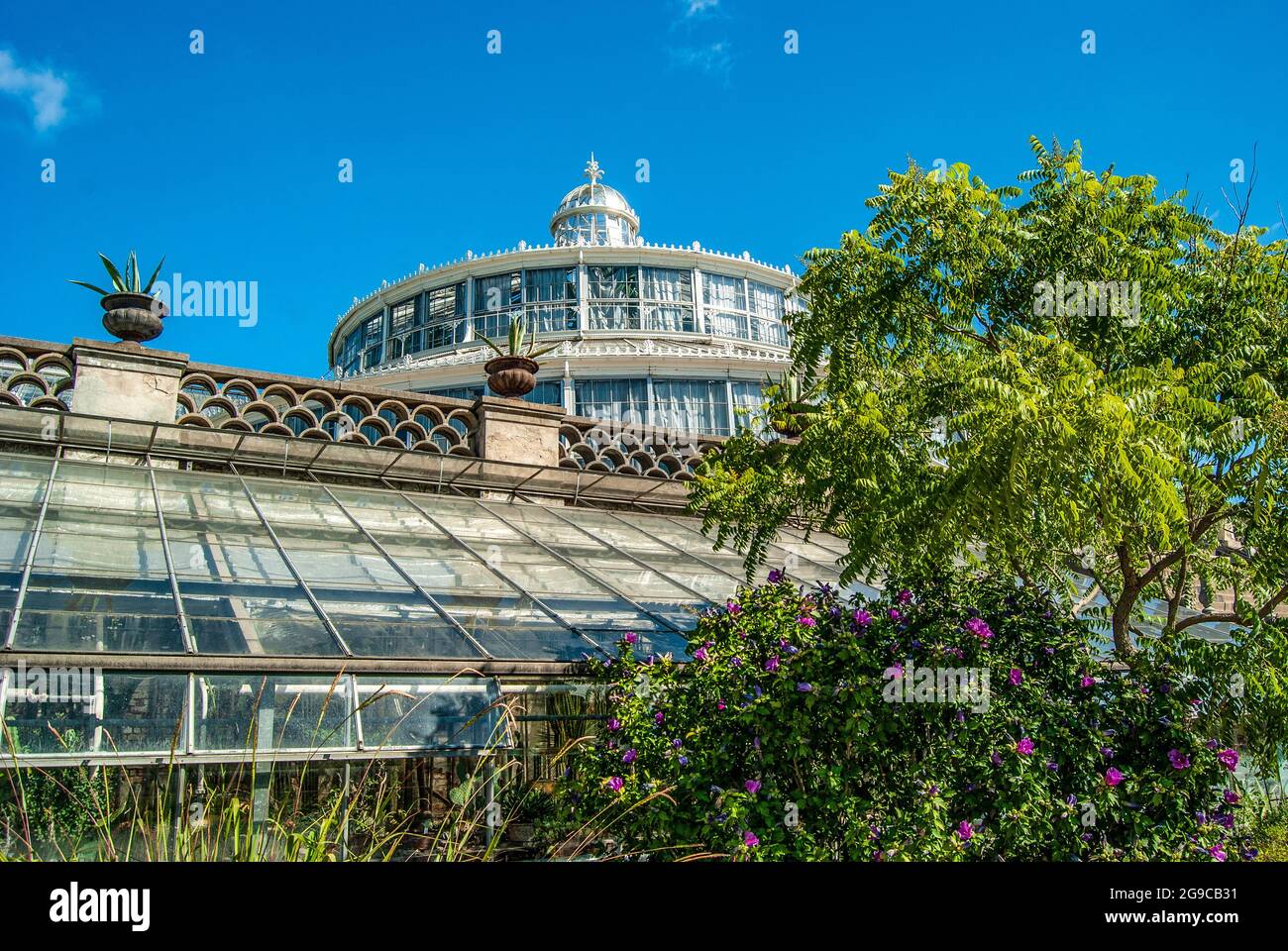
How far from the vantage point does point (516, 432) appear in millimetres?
13906

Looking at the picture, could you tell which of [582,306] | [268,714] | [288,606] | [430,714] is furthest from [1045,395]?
[582,306]

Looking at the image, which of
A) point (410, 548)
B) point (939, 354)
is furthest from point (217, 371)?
point (939, 354)

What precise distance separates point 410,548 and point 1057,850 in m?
6.47

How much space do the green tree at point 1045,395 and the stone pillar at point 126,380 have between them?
21.3ft

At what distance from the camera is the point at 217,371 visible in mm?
12414

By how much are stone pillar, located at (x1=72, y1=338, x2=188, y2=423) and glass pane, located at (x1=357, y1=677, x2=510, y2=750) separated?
6.25 meters

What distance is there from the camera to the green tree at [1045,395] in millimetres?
6555

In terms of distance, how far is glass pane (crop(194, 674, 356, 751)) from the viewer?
20.7ft

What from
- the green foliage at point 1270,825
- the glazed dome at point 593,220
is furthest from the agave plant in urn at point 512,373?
the glazed dome at point 593,220

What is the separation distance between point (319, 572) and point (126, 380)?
14.7ft

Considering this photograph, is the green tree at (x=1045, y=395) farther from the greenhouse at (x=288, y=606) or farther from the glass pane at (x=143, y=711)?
the glass pane at (x=143, y=711)

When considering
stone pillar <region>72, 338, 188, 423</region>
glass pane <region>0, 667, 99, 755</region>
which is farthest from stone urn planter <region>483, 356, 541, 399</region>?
glass pane <region>0, 667, 99, 755</region>

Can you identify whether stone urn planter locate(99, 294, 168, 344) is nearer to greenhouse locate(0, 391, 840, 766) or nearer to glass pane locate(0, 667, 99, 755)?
greenhouse locate(0, 391, 840, 766)
